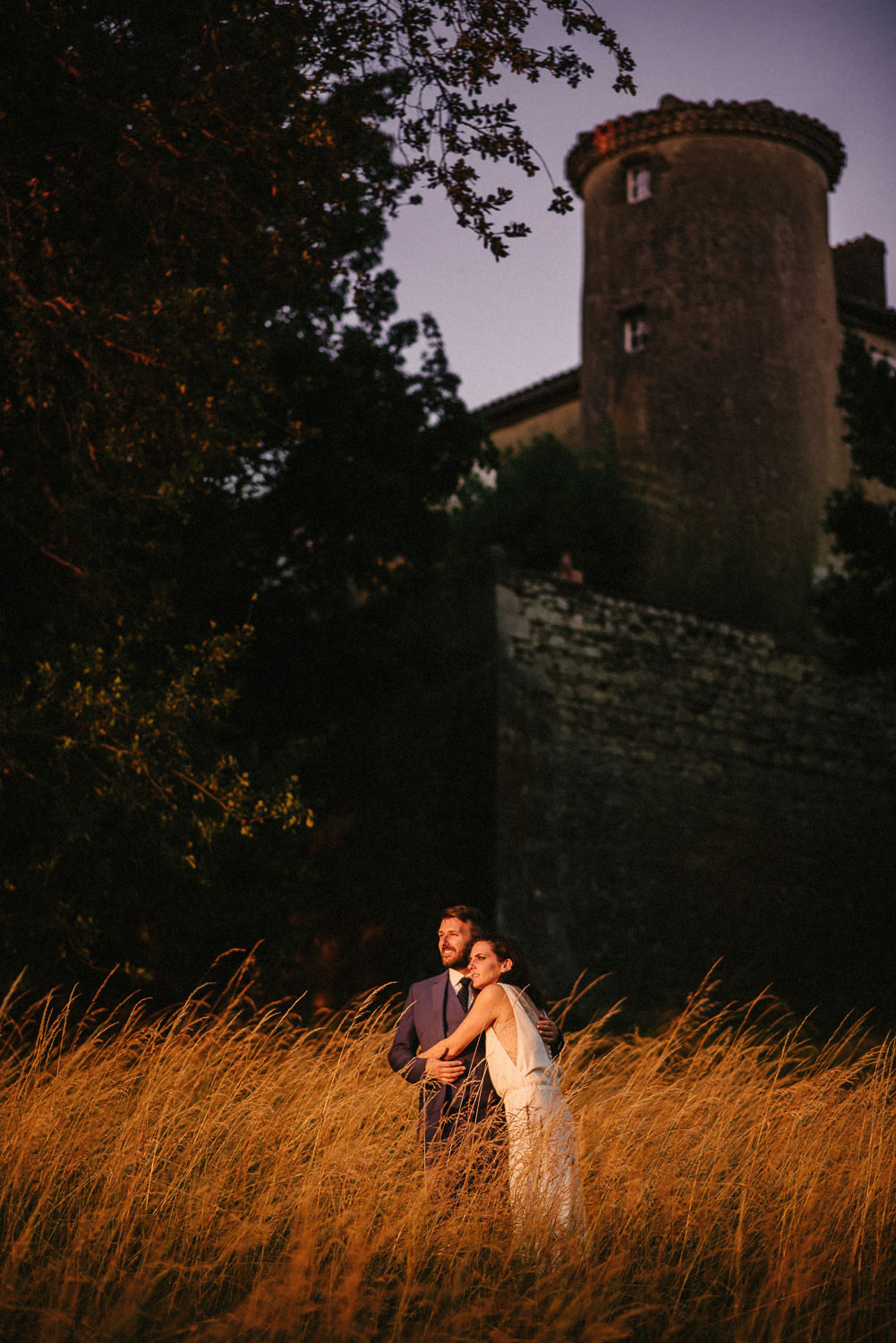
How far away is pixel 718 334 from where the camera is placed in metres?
21.2

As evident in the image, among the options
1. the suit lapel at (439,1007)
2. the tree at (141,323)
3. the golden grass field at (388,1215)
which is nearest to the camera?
the golden grass field at (388,1215)

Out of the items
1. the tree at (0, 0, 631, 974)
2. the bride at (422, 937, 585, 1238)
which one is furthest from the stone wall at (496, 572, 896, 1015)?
the bride at (422, 937, 585, 1238)

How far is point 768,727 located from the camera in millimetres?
16906

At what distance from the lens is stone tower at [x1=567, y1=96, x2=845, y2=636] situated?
2058 centimetres

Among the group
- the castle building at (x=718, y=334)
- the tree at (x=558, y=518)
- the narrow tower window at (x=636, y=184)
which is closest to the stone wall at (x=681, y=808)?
the tree at (x=558, y=518)

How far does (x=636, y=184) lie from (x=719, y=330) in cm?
349

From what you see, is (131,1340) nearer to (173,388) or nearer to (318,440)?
(173,388)

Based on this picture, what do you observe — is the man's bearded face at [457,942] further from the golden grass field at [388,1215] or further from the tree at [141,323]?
the tree at [141,323]

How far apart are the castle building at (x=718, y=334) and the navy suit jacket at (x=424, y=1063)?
14845 mm

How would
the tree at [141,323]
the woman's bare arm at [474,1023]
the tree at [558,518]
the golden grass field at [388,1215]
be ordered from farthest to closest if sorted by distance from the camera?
the tree at [558,518] < the tree at [141,323] < the woman's bare arm at [474,1023] < the golden grass field at [388,1215]

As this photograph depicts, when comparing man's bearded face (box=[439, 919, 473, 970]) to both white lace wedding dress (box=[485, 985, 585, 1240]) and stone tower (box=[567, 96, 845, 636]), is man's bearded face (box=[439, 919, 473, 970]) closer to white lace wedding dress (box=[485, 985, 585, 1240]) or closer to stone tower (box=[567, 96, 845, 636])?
white lace wedding dress (box=[485, 985, 585, 1240])

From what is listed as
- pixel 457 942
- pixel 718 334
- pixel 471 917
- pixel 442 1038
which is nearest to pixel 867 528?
pixel 718 334

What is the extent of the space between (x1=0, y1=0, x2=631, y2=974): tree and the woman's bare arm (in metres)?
3.71

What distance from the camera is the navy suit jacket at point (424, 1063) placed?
514cm
